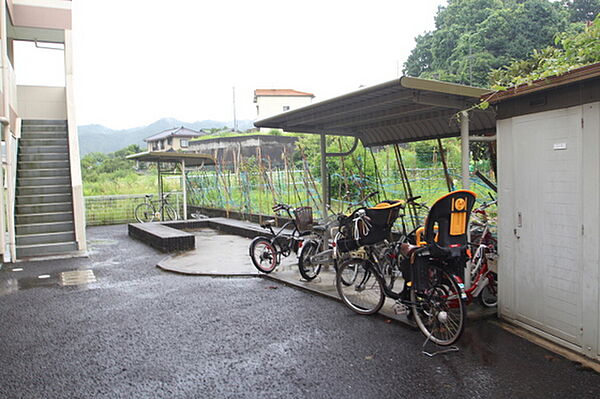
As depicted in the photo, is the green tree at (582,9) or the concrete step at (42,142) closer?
the concrete step at (42,142)

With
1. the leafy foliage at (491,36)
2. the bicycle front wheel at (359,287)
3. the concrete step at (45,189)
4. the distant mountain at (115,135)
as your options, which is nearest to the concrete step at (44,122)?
the concrete step at (45,189)

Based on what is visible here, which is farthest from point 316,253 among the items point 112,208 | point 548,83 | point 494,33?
point 494,33

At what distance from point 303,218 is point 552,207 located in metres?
3.73

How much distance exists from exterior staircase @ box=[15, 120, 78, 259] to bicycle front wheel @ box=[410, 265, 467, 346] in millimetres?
8254

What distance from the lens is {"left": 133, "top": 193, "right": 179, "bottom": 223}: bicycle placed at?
15586 mm

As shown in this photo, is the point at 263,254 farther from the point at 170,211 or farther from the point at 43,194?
the point at 170,211

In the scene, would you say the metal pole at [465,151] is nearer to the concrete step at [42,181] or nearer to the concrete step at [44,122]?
the concrete step at [42,181]

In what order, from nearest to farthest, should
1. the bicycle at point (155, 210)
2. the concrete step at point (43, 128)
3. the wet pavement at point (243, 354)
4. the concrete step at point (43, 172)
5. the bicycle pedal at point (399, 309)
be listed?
the wet pavement at point (243, 354) < the bicycle pedal at point (399, 309) < the concrete step at point (43, 172) < the concrete step at point (43, 128) < the bicycle at point (155, 210)

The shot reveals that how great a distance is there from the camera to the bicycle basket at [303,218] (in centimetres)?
702

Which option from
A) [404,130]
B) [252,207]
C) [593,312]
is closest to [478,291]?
[593,312]

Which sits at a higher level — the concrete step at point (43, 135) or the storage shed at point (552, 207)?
the concrete step at point (43, 135)

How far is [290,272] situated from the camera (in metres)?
7.28

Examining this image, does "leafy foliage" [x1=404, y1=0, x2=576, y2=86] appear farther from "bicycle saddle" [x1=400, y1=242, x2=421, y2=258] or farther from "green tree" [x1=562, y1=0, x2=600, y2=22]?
"bicycle saddle" [x1=400, y1=242, x2=421, y2=258]

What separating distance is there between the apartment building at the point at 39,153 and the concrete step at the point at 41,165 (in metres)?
0.02
